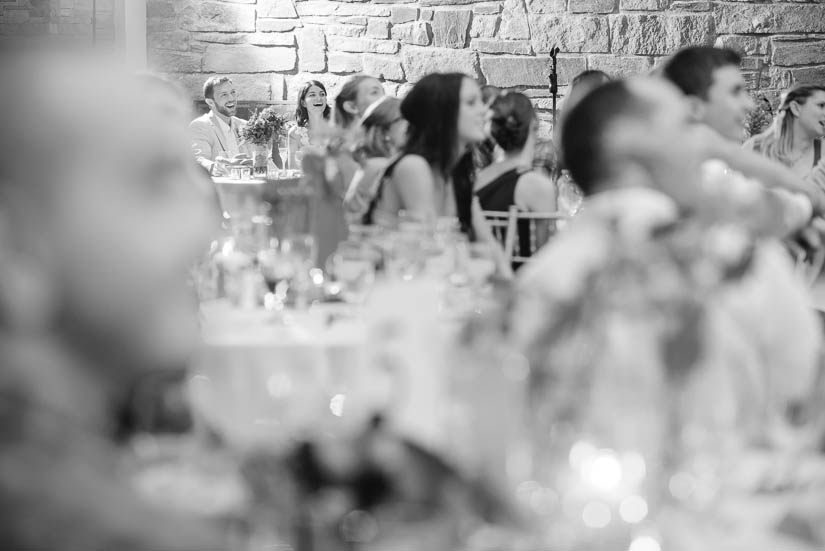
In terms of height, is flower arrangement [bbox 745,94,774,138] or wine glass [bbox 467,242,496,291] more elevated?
flower arrangement [bbox 745,94,774,138]

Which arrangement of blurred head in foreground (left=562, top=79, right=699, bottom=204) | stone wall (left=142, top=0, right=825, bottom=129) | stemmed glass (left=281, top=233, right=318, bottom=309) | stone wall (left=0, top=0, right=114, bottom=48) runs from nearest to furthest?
blurred head in foreground (left=562, top=79, right=699, bottom=204) → stemmed glass (left=281, top=233, right=318, bottom=309) → stone wall (left=0, top=0, right=114, bottom=48) → stone wall (left=142, top=0, right=825, bottom=129)

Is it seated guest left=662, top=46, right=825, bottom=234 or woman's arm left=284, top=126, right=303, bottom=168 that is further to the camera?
woman's arm left=284, top=126, right=303, bottom=168

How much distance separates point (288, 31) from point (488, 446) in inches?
318

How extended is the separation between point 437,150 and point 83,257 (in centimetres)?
268

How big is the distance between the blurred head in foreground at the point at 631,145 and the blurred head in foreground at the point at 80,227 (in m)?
1.11

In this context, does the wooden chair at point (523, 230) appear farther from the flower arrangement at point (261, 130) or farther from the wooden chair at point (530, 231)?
the flower arrangement at point (261, 130)

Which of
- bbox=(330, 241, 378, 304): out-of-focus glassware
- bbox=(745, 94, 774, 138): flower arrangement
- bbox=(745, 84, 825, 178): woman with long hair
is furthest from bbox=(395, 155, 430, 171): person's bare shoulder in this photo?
bbox=(745, 94, 774, 138): flower arrangement

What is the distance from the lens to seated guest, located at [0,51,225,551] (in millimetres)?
875

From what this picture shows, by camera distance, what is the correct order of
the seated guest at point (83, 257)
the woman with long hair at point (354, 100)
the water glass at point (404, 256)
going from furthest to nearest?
the woman with long hair at point (354, 100)
the water glass at point (404, 256)
the seated guest at point (83, 257)

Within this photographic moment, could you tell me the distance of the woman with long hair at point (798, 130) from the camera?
482 cm

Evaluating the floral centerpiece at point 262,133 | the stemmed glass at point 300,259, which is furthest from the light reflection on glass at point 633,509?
the floral centerpiece at point 262,133

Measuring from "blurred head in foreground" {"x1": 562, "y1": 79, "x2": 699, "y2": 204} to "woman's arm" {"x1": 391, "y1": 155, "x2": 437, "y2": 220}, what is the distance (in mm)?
1445

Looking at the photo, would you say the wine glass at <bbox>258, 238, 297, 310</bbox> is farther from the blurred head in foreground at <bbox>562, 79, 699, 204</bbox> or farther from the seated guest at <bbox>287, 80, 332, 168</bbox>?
the seated guest at <bbox>287, 80, 332, 168</bbox>

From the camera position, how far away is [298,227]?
9.73 ft
